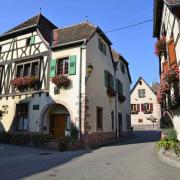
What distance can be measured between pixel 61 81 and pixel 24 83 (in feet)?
10.5

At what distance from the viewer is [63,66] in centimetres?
1634

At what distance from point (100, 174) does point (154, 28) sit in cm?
1112

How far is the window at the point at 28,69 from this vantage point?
57.2 feet

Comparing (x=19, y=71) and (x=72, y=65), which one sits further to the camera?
(x=19, y=71)

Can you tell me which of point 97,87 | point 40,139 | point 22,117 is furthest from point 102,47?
point 40,139

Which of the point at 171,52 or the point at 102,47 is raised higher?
the point at 102,47

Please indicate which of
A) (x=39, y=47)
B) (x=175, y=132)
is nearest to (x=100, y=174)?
(x=175, y=132)

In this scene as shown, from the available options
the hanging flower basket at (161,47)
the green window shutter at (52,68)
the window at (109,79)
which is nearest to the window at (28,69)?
the green window shutter at (52,68)

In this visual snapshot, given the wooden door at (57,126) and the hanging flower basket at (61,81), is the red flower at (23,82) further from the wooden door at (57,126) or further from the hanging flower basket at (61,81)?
the wooden door at (57,126)

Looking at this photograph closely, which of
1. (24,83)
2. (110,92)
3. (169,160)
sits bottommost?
(169,160)

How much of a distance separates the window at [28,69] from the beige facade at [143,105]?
29.5m

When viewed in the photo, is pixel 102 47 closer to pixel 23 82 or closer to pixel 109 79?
pixel 109 79

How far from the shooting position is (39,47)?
17.5 meters

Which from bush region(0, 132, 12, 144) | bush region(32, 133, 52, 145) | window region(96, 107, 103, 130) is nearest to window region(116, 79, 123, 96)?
window region(96, 107, 103, 130)
